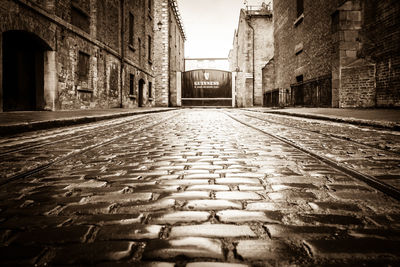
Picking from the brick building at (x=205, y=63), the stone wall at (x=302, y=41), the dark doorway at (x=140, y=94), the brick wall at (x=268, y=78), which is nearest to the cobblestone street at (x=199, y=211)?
the stone wall at (x=302, y=41)

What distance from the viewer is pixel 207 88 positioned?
27109mm

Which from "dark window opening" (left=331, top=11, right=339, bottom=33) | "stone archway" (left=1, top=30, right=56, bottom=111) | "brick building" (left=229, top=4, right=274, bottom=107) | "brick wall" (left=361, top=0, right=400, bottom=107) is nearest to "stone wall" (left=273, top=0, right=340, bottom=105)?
"dark window opening" (left=331, top=11, right=339, bottom=33)

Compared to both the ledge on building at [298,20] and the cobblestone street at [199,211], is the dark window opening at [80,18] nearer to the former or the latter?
the cobblestone street at [199,211]

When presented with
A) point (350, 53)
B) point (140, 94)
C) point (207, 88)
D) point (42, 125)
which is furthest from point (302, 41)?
point (42, 125)

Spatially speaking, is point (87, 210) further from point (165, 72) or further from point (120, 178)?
point (165, 72)

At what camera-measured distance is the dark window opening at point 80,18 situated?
11.2 m

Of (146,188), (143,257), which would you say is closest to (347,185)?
(146,188)

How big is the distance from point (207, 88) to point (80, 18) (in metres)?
16.3

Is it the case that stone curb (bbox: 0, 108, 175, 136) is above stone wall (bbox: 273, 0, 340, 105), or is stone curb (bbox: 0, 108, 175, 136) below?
below

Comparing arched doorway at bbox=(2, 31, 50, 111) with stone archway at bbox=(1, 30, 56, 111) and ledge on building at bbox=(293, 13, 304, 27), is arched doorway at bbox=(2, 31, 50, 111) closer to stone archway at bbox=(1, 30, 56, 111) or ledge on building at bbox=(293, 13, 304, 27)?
stone archway at bbox=(1, 30, 56, 111)

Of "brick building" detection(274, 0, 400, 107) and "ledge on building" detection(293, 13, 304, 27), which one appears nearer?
"brick building" detection(274, 0, 400, 107)

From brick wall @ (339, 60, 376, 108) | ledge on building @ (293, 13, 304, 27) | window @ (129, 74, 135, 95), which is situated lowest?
brick wall @ (339, 60, 376, 108)

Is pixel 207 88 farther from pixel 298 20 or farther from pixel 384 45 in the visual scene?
pixel 384 45

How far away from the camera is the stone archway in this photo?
348 inches
